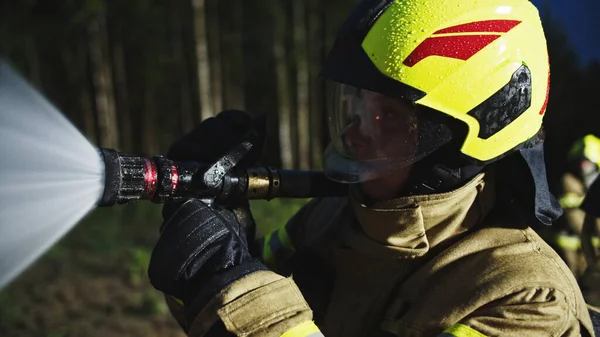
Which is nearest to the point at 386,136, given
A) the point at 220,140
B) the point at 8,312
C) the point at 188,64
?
the point at 220,140

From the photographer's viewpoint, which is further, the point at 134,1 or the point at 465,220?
the point at 134,1

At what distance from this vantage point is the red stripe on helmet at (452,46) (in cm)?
208

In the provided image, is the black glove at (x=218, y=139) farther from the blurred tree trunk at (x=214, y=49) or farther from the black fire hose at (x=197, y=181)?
the blurred tree trunk at (x=214, y=49)

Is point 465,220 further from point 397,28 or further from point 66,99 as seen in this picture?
point 66,99

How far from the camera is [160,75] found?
24.9 meters

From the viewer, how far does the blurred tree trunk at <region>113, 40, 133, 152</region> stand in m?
23.9

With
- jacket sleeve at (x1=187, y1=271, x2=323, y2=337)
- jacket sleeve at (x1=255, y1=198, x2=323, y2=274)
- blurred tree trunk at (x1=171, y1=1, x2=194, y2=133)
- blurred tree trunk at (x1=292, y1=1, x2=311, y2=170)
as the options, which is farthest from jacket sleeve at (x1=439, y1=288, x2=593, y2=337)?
blurred tree trunk at (x1=171, y1=1, x2=194, y2=133)

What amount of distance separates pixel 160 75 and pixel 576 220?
21.5 m

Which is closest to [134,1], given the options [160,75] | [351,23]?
[160,75]

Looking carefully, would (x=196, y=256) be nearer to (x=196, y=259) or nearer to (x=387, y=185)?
(x=196, y=259)

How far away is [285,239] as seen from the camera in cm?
278

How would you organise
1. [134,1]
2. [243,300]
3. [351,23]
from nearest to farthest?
[243,300]
[351,23]
[134,1]

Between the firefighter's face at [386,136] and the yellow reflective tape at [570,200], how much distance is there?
392 cm

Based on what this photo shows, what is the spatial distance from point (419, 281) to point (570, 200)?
4082mm
